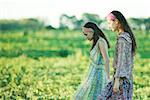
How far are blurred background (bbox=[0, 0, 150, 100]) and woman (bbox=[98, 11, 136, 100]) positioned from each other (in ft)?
13.4

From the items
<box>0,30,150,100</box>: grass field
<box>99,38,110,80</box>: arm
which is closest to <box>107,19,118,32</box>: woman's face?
<box>99,38,110,80</box>: arm

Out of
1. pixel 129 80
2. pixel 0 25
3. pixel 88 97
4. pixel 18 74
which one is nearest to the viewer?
pixel 129 80

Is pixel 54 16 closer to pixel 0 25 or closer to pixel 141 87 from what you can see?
pixel 0 25

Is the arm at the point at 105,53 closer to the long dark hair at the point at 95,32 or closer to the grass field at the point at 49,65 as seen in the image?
the long dark hair at the point at 95,32

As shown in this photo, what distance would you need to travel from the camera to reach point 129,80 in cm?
645

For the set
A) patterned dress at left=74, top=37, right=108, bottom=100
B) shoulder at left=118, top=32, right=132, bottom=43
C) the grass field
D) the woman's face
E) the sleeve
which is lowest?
the grass field

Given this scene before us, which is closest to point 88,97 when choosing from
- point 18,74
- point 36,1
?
point 18,74

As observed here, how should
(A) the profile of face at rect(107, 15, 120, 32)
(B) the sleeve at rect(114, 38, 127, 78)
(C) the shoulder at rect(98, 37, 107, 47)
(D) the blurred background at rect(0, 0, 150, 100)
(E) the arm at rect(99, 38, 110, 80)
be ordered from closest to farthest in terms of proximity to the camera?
(B) the sleeve at rect(114, 38, 127, 78) → (A) the profile of face at rect(107, 15, 120, 32) → (E) the arm at rect(99, 38, 110, 80) → (C) the shoulder at rect(98, 37, 107, 47) → (D) the blurred background at rect(0, 0, 150, 100)

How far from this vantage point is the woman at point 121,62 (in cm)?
632

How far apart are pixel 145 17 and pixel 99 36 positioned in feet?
22.1

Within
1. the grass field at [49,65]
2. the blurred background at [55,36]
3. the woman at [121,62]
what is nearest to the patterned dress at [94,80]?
the woman at [121,62]

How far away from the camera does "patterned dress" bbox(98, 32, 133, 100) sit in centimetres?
631

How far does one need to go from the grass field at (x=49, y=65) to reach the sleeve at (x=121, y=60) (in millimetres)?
2319

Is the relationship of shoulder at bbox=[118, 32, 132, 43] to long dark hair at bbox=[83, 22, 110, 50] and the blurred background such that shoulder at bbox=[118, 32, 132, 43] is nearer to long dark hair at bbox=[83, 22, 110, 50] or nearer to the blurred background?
long dark hair at bbox=[83, 22, 110, 50]
